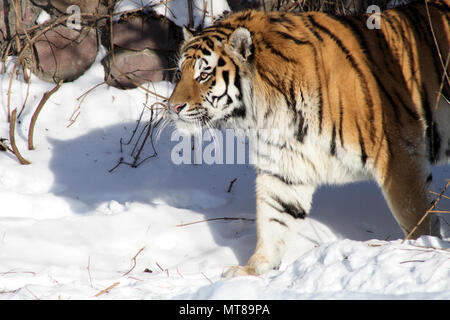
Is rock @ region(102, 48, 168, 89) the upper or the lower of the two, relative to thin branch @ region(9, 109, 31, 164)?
upper

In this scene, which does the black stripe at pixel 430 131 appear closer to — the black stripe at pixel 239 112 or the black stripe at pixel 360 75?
the black stripe at pixel 360 75

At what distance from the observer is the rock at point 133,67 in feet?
14.4

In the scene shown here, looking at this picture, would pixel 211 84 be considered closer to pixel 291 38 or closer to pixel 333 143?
pixel 291 38

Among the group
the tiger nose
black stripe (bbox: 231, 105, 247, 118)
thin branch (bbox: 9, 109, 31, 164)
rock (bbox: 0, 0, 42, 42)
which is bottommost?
thin branch (bbox: 9, 109, 31, 164)

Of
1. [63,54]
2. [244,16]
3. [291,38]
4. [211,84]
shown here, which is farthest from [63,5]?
[291,38]

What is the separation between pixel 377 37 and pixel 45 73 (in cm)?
265

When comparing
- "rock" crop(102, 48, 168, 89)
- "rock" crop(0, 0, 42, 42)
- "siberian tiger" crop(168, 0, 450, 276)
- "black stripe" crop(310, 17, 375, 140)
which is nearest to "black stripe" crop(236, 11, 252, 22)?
"siberian tiger" crop(168, 0, 450, 276)

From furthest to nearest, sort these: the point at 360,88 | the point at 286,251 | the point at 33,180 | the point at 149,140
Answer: the point at 149,140 → the point at 33,180 → the point at 286,251 → the point at 360,88

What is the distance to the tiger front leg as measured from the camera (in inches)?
112

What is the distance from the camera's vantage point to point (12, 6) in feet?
14.2

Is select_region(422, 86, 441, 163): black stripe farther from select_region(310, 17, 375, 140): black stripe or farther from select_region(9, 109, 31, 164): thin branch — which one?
select_region(9, 109, 31, 164): thin branch

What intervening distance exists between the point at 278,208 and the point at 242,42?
827 millimetres
